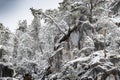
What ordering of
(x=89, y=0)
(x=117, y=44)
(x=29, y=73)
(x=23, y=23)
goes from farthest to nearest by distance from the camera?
(x=23, y=23) → (x=29, y=73) → (x=89, y=0) → (x=117, y=44)

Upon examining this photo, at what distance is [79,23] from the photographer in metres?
34.7

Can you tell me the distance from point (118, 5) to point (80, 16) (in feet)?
19.8

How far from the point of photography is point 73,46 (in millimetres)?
34500

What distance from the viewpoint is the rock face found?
25125 mm

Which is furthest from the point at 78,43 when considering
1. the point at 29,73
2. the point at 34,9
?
the point at 29,73

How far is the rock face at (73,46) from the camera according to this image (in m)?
25.1

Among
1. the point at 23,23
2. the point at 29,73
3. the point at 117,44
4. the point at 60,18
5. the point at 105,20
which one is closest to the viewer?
the point at 117,44

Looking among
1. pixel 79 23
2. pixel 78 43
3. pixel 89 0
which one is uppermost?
pixel 89 0

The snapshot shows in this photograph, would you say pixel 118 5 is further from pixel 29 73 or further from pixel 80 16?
pixel 29 73

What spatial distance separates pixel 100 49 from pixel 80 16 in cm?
746

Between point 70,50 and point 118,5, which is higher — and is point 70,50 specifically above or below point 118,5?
below

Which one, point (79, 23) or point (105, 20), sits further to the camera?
point (79, 23)

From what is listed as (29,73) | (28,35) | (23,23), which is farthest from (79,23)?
(23,23)

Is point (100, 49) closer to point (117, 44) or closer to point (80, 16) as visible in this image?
point (117, 44)
